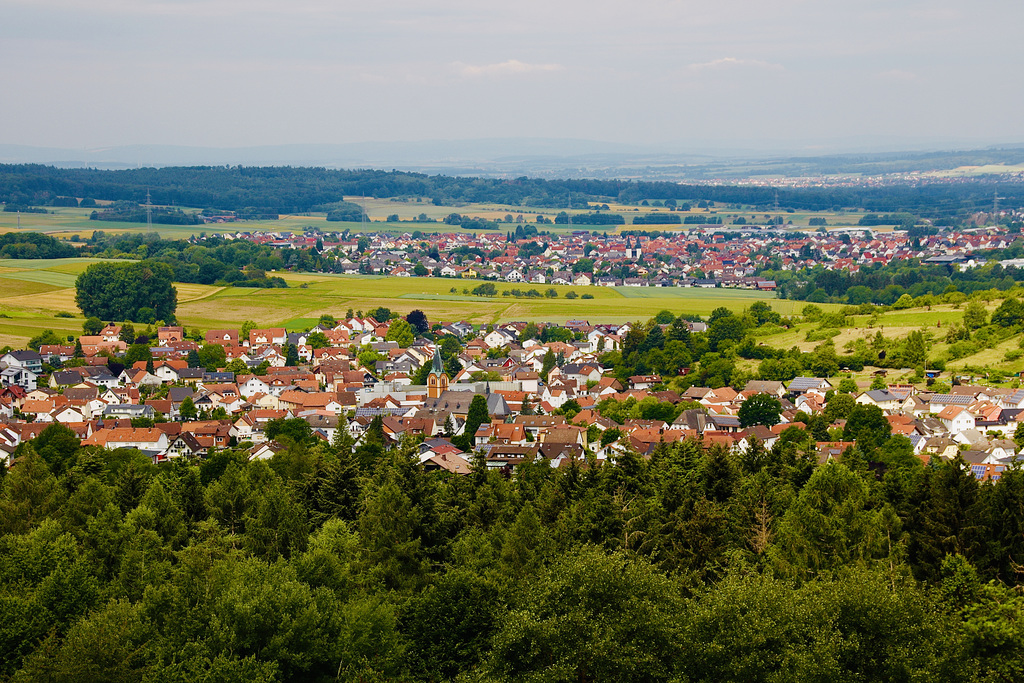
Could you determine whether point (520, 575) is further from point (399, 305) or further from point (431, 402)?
point (399, 305)

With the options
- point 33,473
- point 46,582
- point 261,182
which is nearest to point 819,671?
point 46,582

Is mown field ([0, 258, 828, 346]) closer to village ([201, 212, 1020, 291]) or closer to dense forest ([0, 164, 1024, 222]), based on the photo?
village ([201, 212, 1020, 291])

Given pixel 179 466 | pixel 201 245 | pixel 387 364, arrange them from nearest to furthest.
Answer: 1. pixel 179 466
2. pixel 387 364
3. pixel 201 245

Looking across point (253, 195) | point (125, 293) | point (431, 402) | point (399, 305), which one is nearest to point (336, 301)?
point (399, 305)

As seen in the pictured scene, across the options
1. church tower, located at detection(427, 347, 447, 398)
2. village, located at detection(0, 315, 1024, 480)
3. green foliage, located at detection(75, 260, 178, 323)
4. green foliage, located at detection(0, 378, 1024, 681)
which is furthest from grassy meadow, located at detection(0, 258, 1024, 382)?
green foliage, located at detection(0, 378, 1024, 681)

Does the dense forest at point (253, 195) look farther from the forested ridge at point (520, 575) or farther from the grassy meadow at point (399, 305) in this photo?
the forested ridge at point (520, 575)

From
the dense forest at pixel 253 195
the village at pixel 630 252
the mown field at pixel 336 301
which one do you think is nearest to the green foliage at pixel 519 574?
the mown field at pixel 336 301

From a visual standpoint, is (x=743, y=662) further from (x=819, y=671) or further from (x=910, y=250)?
(x=910, y=250)
